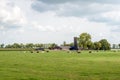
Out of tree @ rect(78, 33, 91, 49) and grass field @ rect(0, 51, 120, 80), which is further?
tree @ rect(78, 33, 91, 49)

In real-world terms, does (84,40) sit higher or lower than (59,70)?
higher

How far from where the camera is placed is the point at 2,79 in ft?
73.2

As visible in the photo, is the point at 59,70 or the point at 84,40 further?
the point at 84,40

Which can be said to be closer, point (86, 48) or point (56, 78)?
point (56, 78)

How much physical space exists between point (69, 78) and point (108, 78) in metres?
2.73

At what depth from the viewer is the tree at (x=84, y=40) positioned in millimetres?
193625

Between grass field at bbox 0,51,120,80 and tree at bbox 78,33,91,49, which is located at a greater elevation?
tree at bbox 78,33,91,49

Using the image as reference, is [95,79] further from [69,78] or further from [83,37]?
[83,37]

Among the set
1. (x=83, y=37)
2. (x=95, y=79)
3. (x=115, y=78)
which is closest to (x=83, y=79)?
(x=95, y=79)

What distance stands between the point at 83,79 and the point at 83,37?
171781 mm

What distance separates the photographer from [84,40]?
194375 millimetres

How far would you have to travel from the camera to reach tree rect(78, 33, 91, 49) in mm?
193625

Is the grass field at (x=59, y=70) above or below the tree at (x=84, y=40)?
below

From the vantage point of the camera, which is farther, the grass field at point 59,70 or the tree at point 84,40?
the tree at point 84,40
